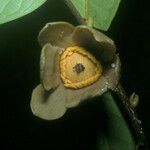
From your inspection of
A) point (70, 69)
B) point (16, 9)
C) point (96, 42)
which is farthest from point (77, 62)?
point (16, 9)

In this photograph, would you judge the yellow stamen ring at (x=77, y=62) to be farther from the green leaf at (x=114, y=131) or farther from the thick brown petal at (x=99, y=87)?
the green leaf at (x=114, y=131)

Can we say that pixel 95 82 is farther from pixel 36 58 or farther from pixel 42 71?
pixel 36 58

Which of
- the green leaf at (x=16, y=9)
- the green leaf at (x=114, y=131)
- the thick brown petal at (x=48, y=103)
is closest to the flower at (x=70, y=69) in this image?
the thick brown petal at (x=48, y=103)

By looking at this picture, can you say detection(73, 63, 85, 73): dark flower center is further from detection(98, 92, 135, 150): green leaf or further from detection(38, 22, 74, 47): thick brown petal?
detection(98, 92, 135, 150): green leaf

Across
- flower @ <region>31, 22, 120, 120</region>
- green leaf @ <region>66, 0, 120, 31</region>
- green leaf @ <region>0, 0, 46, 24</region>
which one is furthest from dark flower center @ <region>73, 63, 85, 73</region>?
green leaf @ <region>0, 0, 46, 24</region>

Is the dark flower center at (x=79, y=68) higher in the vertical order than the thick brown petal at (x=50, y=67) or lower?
lower

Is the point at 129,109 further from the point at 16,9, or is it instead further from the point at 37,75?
the point at 37,75

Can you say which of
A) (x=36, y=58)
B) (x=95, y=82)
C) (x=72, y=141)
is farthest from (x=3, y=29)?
(x=95, y=82)
